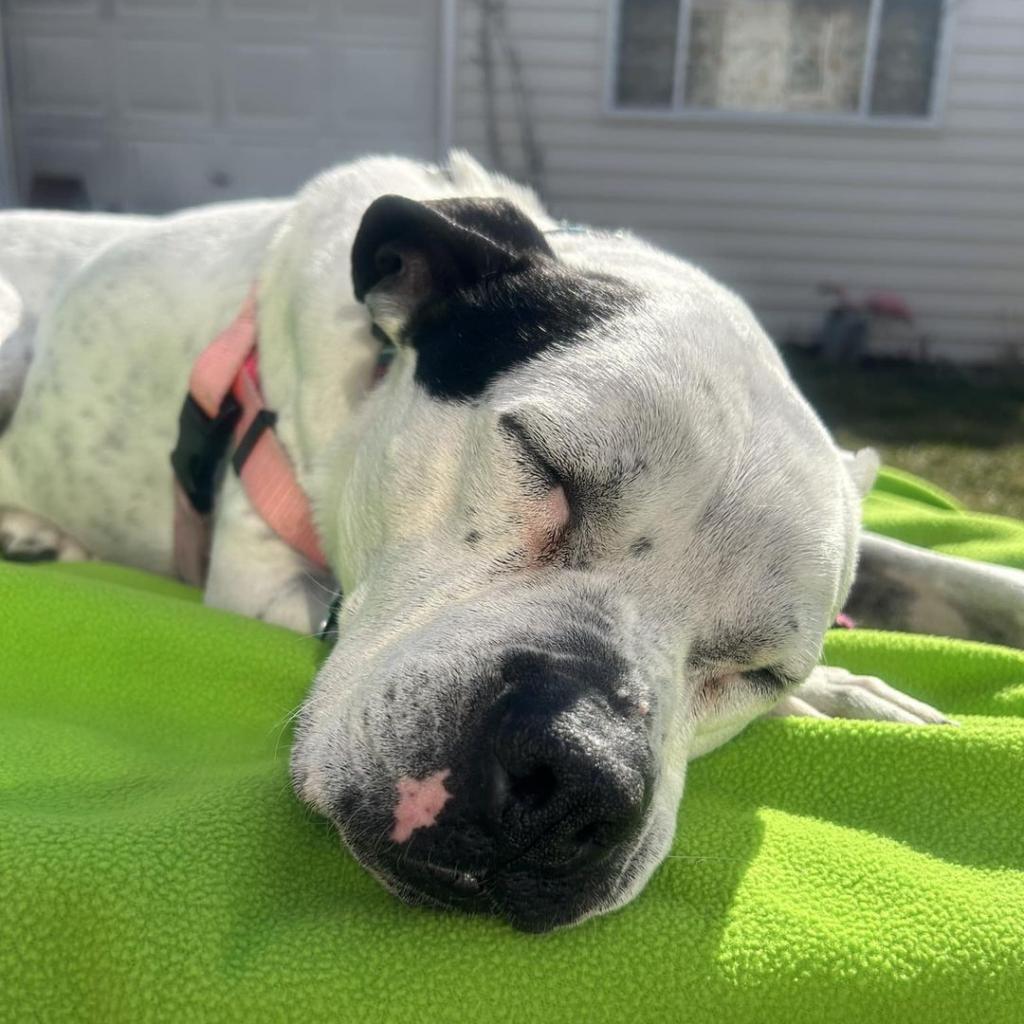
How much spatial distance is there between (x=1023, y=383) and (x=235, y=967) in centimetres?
1106

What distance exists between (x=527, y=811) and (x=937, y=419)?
28.4ft

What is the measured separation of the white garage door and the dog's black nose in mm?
9926

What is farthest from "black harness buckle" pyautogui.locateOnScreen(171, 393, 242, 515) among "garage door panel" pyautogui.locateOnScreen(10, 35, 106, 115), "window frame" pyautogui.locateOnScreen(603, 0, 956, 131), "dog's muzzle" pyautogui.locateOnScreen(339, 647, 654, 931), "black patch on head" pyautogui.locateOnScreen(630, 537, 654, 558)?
"garage door panel" pyautogui.locateOnScreen(10, 35, 106, 115)

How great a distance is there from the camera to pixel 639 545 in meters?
1.85

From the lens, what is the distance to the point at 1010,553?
136 inches

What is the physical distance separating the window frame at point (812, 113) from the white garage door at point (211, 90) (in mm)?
1829

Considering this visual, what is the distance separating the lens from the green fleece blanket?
4.42 ft

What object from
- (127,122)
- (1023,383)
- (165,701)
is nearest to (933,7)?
(1023,383)

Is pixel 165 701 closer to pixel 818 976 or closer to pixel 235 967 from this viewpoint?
pixel 235 967

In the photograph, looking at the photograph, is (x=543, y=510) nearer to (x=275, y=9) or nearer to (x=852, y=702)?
(x=852, y=702)

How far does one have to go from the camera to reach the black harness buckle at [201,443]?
2.83 metres

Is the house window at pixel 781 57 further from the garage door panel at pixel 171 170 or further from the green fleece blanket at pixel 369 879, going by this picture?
the green fleece blanket at pixel 369 879

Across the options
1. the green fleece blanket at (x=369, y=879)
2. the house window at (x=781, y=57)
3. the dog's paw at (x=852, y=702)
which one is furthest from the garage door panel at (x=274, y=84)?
the dog's paw at (x=852, y=702)

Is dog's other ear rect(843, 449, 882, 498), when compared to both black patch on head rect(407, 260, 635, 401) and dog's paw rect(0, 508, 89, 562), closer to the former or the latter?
black patch on head rect(407, 260, 635, 401)
